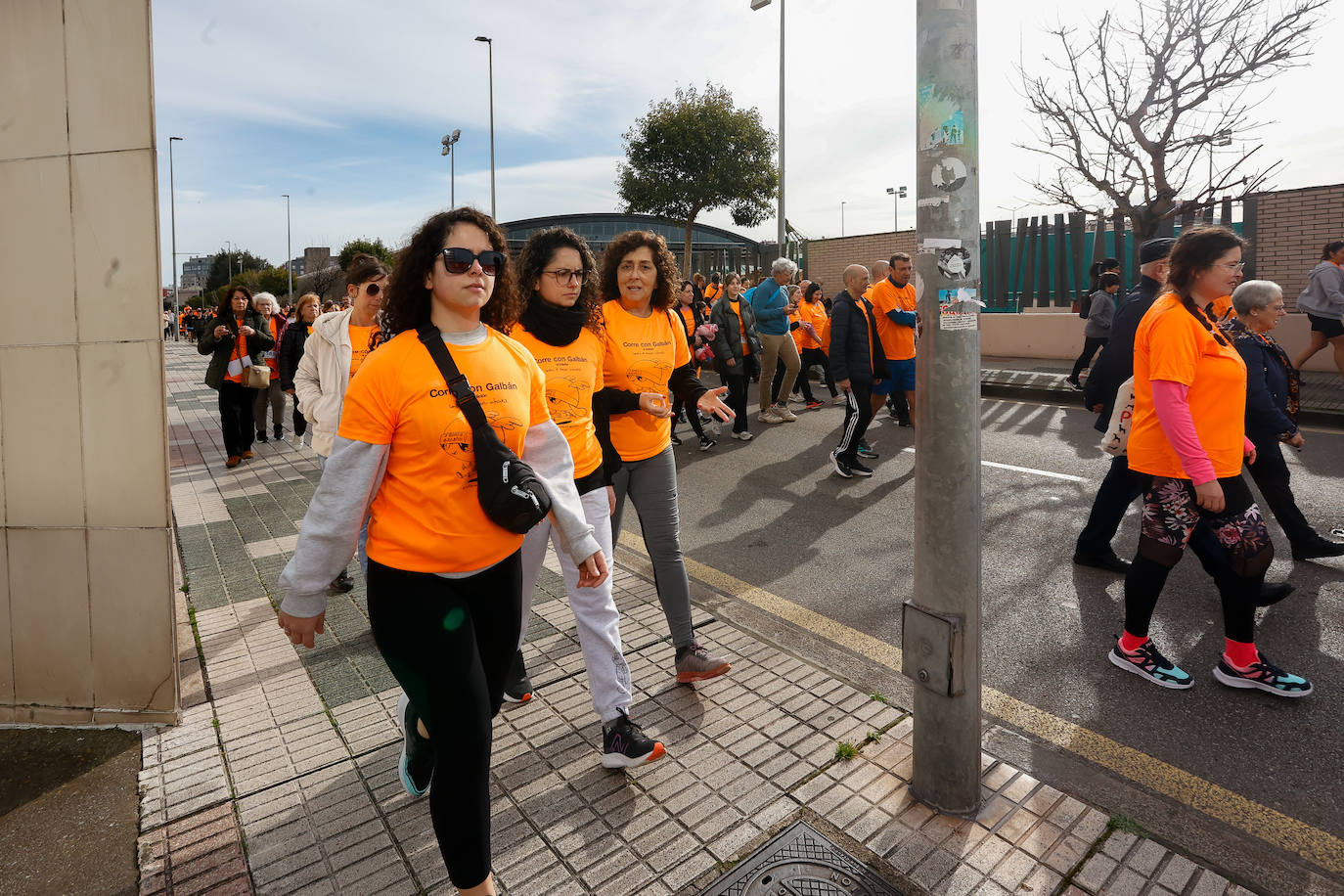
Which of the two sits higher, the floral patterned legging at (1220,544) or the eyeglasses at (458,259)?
the eyeglasses at (458,259)

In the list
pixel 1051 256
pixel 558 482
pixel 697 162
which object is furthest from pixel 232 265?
pixel 558 482

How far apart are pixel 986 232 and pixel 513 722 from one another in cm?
1794

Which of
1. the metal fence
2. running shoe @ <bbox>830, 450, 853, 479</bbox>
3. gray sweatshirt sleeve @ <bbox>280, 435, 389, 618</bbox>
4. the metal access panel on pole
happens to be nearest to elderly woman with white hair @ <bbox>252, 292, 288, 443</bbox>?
running shoe @ <bbox>830, 450, 853, 479</bbox>

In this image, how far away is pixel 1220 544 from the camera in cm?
341

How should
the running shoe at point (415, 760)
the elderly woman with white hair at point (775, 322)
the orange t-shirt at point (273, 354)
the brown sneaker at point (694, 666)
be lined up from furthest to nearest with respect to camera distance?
1. the elderly woman with white hair at point (775, 322)
2. the orange t-shirt at point (273, 354)
3. the brown sneaker at point (694, 666)
4. the running shoe at point (415, 760)

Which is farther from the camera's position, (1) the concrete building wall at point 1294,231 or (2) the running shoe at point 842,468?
(1) the concrete building wall at point 1294,231

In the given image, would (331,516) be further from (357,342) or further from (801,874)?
(357,342)

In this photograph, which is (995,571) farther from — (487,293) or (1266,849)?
(487,293)

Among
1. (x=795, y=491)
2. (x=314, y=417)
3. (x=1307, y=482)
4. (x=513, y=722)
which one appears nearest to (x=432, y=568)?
(x=513, y=722)

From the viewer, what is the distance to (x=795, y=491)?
714 cm

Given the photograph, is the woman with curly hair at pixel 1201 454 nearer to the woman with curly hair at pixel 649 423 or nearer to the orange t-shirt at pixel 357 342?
the woman with curly hair at pixel 649 423

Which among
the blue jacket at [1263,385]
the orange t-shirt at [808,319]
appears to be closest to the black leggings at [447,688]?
the blue jacket at [1263,385]

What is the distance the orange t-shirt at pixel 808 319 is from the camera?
12039 millimetres

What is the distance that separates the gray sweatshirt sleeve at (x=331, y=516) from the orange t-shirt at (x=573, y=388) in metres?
1.05
